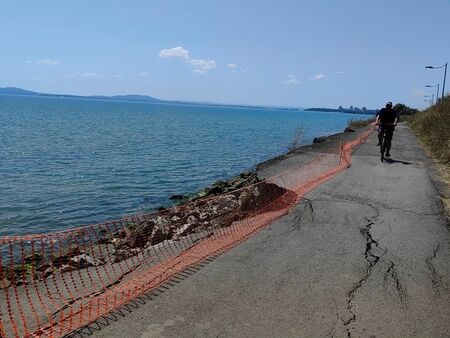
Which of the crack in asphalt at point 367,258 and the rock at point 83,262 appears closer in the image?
the crack in asphalt at point 367,258

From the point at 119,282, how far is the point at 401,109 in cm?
7986

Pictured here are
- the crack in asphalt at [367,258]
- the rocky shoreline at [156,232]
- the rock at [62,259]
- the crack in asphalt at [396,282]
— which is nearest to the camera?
the crack in asphalt at [367,258]

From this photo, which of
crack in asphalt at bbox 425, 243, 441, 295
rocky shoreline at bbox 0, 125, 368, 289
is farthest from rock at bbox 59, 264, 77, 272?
crack in asphalt at bbox 425, 243, 441, 295

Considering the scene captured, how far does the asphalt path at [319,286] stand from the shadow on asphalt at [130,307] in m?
0.02

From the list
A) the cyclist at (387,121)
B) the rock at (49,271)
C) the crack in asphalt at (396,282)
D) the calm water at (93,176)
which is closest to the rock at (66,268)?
the rock at (49,271)

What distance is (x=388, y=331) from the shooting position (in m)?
A: 4.87

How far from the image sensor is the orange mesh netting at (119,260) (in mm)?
5395

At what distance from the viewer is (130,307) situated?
Answer: 5293 millimetres

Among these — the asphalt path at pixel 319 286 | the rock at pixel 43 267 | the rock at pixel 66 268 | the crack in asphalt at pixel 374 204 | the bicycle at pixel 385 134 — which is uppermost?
the bicycle at pixel 385 134

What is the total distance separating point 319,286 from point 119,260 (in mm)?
3754

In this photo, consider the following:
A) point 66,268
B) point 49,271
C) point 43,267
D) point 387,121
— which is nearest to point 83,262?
point 66,268

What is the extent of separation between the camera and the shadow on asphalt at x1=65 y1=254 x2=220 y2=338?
4754 mm

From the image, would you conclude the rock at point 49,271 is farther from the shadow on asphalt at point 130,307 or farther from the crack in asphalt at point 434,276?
the crack in asphalt at point 434,276

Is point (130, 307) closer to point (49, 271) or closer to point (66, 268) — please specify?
point (66, 268)
